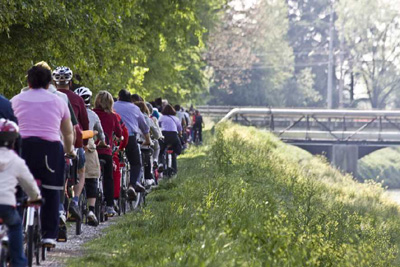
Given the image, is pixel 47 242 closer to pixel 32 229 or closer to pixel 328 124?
pixel 32 229

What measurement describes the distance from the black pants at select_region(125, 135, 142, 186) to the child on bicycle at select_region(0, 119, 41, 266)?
6997 millimetres

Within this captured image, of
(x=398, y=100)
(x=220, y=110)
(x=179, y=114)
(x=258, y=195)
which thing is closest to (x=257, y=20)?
(x=220, y=110)

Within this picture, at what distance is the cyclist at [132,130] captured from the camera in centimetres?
1360

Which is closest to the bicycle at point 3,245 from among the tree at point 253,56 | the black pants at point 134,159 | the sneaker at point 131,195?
the sneaker at point 131,195

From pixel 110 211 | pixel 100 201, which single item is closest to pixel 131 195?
pixel 110 211

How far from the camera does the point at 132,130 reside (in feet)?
44.6

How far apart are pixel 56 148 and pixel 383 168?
66.4 metres

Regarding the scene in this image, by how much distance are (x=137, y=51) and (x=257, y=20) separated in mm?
54237

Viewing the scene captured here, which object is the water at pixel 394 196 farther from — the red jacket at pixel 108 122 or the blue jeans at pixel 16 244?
the blue jeans at pixel 16 244

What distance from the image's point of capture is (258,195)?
15492 millimetres

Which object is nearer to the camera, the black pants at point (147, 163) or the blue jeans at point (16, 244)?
the blue jeans at point (16, 244)

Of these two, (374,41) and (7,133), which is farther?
(374,41)

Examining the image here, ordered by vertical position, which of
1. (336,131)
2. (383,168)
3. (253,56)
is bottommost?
(383,168)

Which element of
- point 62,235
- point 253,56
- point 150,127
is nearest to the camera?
point 62,235
